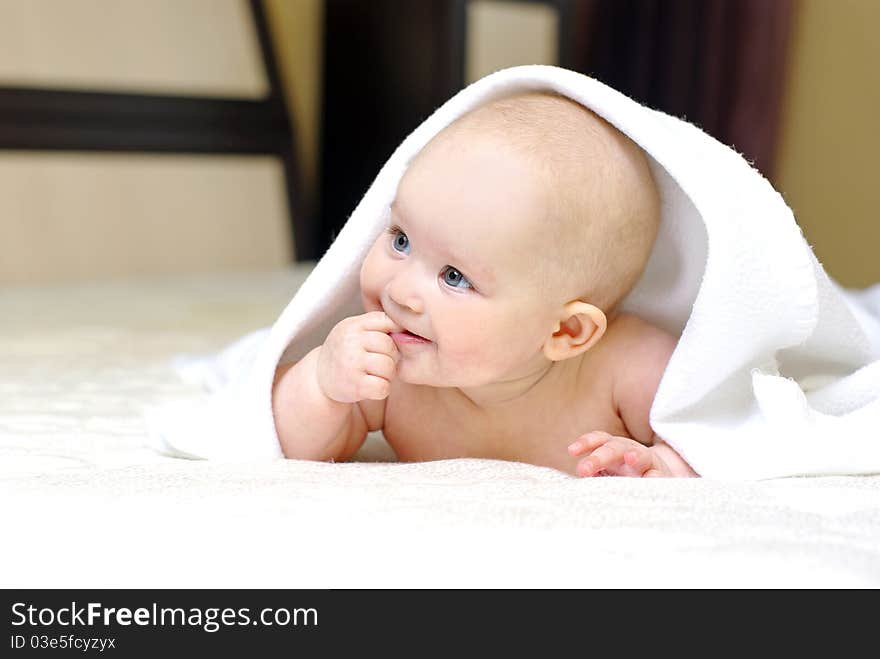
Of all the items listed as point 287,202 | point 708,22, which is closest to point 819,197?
point 708,22

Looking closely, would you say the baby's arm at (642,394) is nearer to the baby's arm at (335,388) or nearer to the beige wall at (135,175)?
the baby's arm at (335,388)

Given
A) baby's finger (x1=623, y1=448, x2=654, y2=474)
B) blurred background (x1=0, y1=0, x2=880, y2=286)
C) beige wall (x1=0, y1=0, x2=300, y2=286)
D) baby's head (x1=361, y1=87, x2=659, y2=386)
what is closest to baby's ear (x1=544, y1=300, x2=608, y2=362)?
baby's head (x1=361, y1=87, x2=659, y2=386)

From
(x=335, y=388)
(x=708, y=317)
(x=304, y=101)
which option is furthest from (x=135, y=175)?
(x=708, y=317)

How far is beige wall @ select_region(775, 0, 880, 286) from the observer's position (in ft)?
10.4

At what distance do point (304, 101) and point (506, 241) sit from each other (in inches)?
103

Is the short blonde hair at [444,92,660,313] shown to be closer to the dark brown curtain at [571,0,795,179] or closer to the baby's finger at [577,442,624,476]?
the baby's finger at [577,442,624,476]

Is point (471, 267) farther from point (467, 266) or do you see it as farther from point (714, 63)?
point (714, 63)

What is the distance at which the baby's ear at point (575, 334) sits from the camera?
100cm

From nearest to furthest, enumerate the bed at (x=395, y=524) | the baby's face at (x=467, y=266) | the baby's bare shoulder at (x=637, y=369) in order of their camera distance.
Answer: the bed at (x=395, y=524) < the baby's face at (x=467, y=266) < the baby's bare shoulder at (x=637, y=369)

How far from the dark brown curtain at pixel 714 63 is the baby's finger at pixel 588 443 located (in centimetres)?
235

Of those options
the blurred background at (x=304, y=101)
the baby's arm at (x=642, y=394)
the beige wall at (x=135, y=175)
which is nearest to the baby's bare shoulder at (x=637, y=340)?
the baby's arm at (x=642, y=394)

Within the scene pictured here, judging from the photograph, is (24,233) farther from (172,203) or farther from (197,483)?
(197,483)

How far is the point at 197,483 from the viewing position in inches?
34.2

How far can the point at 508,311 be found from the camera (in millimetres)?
952
